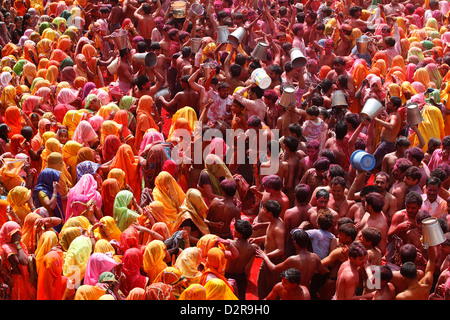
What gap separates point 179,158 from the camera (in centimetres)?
898

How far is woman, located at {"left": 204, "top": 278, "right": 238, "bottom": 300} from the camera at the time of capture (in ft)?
20.5

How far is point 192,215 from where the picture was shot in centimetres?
786

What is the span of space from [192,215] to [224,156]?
185 cm

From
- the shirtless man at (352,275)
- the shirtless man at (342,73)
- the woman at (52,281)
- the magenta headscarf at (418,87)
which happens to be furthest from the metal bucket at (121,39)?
the shirtless man at (352,275)

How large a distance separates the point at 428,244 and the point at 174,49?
6.93m

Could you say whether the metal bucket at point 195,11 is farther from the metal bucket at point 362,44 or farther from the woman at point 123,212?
the woman at point 123,212

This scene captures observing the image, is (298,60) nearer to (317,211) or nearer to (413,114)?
(413,114)

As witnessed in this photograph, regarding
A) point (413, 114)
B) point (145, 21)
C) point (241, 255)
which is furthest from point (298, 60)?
point (241, 255)

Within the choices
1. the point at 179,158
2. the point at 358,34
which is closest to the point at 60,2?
the point at 358,34

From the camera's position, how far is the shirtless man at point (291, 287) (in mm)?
6223

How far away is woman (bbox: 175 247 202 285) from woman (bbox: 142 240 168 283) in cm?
24

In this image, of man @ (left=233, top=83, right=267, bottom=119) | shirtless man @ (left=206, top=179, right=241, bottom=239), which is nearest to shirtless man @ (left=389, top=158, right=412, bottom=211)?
shirtless man @ (left=206, top=179, right=241, bottom=239)

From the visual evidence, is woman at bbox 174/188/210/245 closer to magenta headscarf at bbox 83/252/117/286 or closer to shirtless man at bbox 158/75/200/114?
magenta headscarf at bbox 83/252/117/286

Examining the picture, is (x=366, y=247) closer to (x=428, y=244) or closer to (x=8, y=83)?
(x=428, y=244)
